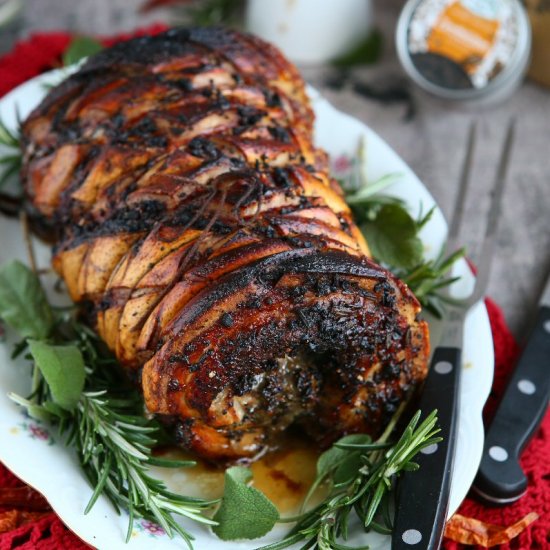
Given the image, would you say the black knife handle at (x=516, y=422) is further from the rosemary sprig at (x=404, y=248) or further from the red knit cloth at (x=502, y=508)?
the rosemary sprig at (x=404, y=248)

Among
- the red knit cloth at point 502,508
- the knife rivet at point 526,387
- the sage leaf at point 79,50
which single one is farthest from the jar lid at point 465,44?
the knife rivet at point 526,387

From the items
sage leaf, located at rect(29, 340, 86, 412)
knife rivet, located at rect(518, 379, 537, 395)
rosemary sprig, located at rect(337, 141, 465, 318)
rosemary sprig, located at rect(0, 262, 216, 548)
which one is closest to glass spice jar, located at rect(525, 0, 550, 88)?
rosemary sprig, located at rect(337, 141, 465, 318)

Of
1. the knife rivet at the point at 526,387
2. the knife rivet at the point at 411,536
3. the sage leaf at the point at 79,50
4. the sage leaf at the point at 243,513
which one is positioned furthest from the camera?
the sage leaf at the point at 79,50

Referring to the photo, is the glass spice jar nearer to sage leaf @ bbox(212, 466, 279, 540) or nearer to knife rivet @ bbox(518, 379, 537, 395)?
knife rivet @ bbox(518, 379, 537, 395)

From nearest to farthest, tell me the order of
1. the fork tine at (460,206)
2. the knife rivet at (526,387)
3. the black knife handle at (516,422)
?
the black knife handle at (516,422)
the knife rivet at (526,387)
the fork tine at (460,206)

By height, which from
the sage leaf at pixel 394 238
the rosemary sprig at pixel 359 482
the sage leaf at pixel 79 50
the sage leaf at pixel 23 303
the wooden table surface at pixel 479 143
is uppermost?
the sage leaf at pixel 79 50

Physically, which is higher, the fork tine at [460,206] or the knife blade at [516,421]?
the fork tine at [460,206]

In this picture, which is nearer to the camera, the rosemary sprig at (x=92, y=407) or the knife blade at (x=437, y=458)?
the knife blade at (x=437, y=458)

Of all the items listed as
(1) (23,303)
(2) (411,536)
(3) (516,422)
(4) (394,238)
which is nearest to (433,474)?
(2) (411,536)
